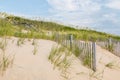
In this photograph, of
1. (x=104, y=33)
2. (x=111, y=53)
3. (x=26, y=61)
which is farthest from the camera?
(x=104, y=33)

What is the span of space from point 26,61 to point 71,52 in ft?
9.70

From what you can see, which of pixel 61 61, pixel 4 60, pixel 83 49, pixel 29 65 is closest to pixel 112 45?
pixel 83 49

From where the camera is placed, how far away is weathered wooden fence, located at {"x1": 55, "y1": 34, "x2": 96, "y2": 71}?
12227mm

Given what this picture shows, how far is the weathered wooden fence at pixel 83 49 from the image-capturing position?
1223 cm

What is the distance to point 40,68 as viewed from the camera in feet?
32.3

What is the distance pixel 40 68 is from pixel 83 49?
10.9ft

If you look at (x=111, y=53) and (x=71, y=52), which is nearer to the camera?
(x=71, y=52)

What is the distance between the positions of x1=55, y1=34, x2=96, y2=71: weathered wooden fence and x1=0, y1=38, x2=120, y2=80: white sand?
0.28 meters

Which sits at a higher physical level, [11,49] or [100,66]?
[11,49]

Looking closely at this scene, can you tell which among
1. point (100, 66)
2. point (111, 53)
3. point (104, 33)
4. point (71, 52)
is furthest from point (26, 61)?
point (104, 33)

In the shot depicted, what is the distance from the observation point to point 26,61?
32.7 feet

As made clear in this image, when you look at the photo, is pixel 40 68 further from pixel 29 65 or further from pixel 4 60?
pixel 4 60

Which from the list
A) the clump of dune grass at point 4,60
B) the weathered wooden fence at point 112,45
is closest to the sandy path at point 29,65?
the clump of dune grass at point 4,60

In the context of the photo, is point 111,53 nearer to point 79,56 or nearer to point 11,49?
point 79,56
